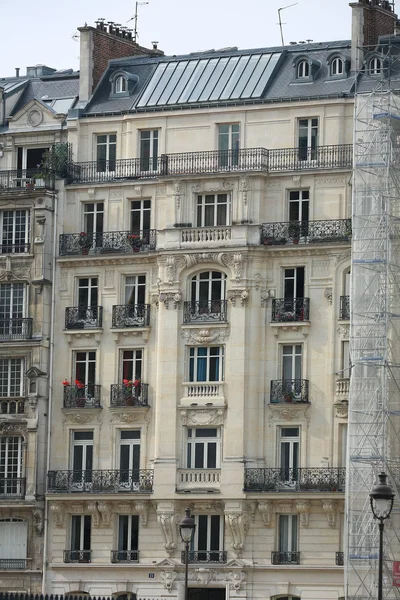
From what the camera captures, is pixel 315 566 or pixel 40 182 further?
pixel 40 182

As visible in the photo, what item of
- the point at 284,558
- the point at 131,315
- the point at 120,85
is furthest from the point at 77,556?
the point at 120,85

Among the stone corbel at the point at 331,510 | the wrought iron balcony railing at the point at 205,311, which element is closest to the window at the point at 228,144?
the wrought iron balcony railing at the point at 205,311

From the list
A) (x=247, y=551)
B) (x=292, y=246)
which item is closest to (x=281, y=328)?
(x=292, y=246)

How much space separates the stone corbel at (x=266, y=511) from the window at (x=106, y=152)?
1471 centimetres

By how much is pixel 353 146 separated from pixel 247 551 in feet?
49.9

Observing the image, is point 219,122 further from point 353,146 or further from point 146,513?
point 146,513

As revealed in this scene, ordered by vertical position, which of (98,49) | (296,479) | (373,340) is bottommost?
(296,479)

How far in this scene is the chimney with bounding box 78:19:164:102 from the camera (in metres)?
82.6

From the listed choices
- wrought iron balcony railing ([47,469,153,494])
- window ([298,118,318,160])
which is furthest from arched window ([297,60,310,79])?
wrought iron balcony railing ([47,469,153,494])

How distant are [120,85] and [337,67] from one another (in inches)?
363

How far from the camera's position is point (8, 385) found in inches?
3159

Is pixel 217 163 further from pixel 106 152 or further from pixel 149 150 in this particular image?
pixel 106 152

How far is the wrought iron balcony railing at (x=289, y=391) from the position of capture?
76.0m

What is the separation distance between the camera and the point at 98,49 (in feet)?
273
